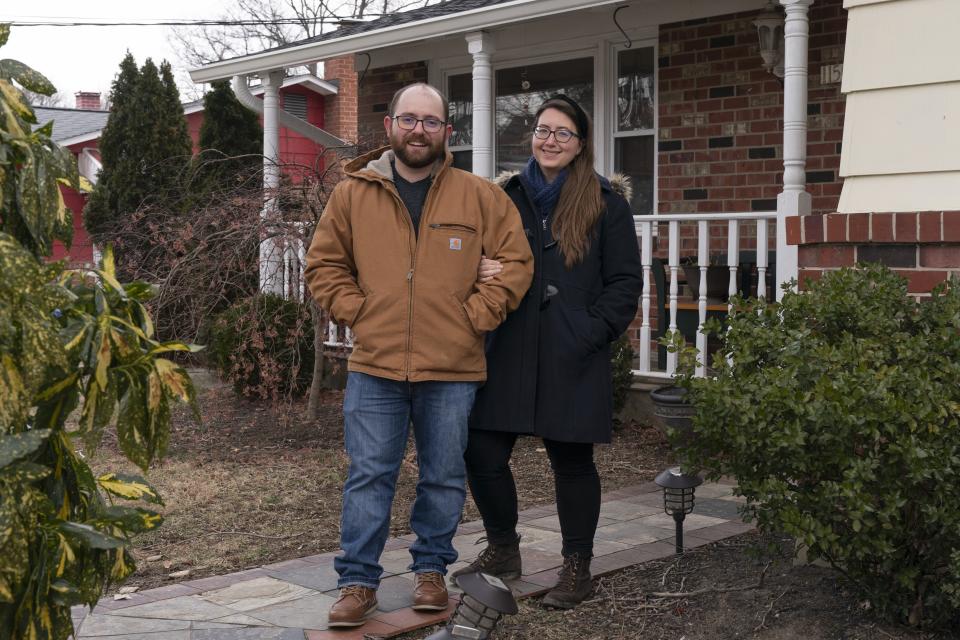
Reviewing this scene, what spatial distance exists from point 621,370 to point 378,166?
3837mm

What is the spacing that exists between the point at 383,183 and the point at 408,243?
0.22 meters

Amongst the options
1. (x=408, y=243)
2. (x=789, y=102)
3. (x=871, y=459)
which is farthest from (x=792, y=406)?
(x=789, y=102)

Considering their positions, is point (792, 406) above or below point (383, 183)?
below

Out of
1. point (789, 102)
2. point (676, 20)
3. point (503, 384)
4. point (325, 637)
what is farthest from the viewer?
point (676, 20)

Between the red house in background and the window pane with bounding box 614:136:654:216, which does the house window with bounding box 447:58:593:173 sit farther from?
the red house in background

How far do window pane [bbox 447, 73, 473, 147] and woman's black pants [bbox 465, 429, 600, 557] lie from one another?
7.08m

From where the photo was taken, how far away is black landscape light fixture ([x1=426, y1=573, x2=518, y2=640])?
112 inches

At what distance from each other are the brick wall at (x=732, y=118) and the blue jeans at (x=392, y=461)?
203 inches

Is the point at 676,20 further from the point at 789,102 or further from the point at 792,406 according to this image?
the point at 792,406

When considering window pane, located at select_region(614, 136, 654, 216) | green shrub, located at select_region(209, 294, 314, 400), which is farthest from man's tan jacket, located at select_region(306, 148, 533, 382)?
window pane, located at select_region(614, 136, 654, 216)

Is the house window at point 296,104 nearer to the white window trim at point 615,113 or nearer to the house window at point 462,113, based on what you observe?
the house window at point 462,113

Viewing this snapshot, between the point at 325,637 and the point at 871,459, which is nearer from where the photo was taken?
the point at 871,459

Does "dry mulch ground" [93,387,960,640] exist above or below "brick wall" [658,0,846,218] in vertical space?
below

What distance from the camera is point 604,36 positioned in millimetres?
9234
